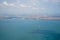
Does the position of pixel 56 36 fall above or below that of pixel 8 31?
below

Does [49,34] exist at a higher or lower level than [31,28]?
lower

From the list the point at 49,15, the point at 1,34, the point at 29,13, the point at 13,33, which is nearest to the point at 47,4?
the point at 49,15

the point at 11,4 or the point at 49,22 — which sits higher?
the point at 11,4

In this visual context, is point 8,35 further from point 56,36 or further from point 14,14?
point 56,36

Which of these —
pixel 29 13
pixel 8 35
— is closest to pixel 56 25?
pixel 29 13

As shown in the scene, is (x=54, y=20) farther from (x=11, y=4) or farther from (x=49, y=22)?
(x=11, y=4)

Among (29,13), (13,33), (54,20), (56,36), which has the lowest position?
(56,36)
